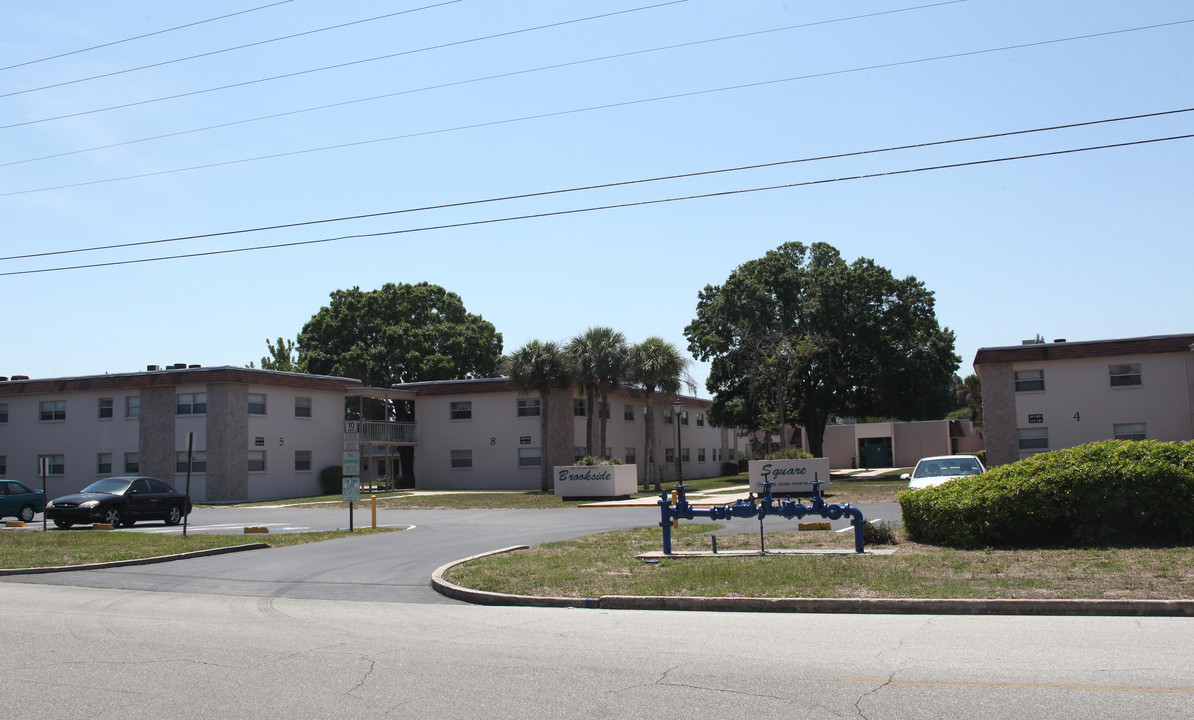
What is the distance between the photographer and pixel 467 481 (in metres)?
50.2

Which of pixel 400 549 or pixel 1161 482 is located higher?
pixel 1161 482

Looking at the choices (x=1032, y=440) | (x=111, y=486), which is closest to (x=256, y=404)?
(x=111, y=486)

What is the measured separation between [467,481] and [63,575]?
114 ft

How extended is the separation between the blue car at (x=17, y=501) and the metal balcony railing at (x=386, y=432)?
1792 cm

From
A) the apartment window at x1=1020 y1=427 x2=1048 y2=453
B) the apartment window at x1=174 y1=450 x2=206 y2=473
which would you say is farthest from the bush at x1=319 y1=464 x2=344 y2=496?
the apartment window at x1=1020 y1=427 x2=1048 y2=453

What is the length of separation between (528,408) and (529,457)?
2537 mm

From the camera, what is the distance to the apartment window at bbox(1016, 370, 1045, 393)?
39375mm

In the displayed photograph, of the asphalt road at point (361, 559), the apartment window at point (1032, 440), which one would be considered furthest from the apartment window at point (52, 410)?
the apartment window at point (1032, 440)

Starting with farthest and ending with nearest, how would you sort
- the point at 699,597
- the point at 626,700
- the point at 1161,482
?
the point at 1161,482, the point at 699,597, the point at 626,700

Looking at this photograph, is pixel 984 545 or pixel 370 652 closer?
pixel 370 652

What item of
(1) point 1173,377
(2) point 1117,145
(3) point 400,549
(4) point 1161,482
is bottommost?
(3) point 400,549

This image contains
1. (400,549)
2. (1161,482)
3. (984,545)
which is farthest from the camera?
(400,549)

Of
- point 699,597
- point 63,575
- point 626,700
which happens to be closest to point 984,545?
point 699,597

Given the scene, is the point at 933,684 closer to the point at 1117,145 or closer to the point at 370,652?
the point at 370,652
